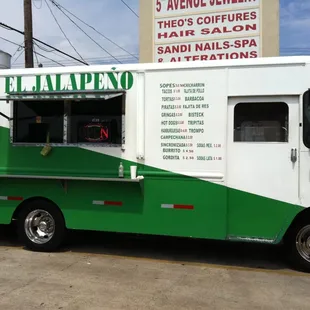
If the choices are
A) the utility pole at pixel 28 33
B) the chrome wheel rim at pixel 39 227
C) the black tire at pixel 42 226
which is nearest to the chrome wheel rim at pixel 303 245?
the black tire at pixel 42 226

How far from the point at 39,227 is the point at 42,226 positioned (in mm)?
59

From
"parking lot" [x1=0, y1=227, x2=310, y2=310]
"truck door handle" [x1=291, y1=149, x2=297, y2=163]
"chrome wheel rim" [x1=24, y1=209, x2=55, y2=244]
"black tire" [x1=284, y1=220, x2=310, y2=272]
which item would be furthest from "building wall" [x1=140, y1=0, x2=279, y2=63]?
"chrome wheel rim" [x1=24, y1=209, x2=55, y2=244]

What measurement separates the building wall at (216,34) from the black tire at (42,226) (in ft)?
15.4

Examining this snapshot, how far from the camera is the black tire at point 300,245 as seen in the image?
5.64 meters

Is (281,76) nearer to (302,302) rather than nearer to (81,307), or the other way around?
(302,302)

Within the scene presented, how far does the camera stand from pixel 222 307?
442 cm

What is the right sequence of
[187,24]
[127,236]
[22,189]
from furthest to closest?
[187,24] < [127,236] < [22,189]

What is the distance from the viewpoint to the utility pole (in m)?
13.8

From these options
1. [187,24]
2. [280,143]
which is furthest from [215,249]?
[187,24]

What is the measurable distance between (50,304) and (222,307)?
1.85 m

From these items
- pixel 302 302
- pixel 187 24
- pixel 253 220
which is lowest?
pixel 302 302

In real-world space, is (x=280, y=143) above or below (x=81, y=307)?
above

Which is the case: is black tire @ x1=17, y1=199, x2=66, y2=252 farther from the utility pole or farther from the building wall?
the utility pole

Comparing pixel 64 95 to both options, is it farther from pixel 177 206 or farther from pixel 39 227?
pixel 177 206
